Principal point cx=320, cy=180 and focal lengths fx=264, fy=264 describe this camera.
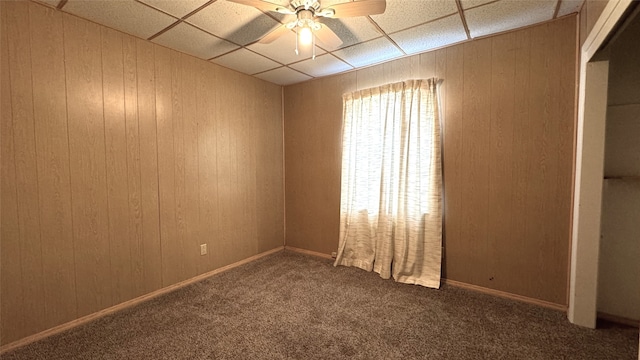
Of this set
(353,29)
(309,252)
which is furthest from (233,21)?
(309,252)

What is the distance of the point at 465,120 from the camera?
8.32 ft

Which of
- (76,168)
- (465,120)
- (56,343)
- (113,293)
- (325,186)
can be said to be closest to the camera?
(56,343)

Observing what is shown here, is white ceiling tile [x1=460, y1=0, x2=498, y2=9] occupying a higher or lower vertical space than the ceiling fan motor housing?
higher

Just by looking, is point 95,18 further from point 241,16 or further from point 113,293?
point 113,293

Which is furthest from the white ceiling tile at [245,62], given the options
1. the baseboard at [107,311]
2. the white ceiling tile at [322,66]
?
the baseboard at [107,311]

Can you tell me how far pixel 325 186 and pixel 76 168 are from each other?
2.44 metres

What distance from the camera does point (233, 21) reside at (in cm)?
212

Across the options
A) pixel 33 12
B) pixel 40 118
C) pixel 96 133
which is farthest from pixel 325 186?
pixel 33 12

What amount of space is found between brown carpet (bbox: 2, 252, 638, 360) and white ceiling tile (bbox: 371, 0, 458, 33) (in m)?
2.37

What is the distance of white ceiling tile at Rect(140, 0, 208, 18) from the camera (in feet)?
6.11

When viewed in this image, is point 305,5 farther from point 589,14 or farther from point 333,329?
point 333,329

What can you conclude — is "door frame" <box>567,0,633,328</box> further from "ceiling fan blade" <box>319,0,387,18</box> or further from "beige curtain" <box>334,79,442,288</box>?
"ceiling fan blade" <box>319,0,387,18</box>

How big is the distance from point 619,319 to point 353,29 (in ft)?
10.0

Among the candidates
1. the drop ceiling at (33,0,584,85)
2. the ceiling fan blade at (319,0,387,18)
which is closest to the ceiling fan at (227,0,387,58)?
the ceiling fan blade at (319,0,387,18)
